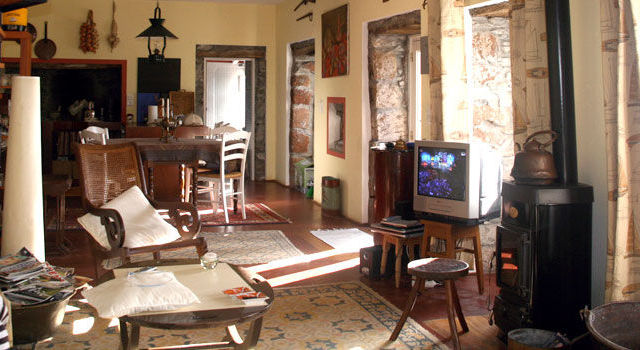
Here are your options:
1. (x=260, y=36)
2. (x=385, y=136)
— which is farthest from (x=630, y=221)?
(x=260, y=36)

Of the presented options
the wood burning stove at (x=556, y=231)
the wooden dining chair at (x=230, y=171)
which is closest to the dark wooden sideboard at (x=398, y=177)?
the wood burning stove at (x=556, y=231)

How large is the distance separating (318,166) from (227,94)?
3289mm

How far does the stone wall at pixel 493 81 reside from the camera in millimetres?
5582

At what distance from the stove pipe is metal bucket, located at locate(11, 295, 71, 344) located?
277cm

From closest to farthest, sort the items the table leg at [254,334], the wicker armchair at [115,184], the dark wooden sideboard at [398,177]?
the table leg at [254,334] < the wicker armchair at [115,184] < the dark wooden sideboard at [398,177]

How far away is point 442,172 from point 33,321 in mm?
2853

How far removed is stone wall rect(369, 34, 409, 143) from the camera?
7.41 meters

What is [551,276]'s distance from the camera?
3711mm

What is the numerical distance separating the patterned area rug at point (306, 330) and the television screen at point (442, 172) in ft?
2.89

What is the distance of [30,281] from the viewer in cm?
345

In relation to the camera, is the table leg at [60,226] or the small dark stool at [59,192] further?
the table leg at [60,226]

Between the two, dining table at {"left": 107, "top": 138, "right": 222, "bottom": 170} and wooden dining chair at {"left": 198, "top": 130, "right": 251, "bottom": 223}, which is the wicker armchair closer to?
dining table at {"left": 107, "top": 138, "right": 222, "bottom": 170}

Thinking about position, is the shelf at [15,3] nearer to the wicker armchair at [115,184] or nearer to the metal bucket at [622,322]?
the wicker armchair at [115,184]

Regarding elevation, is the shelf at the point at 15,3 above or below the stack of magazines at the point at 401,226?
above
